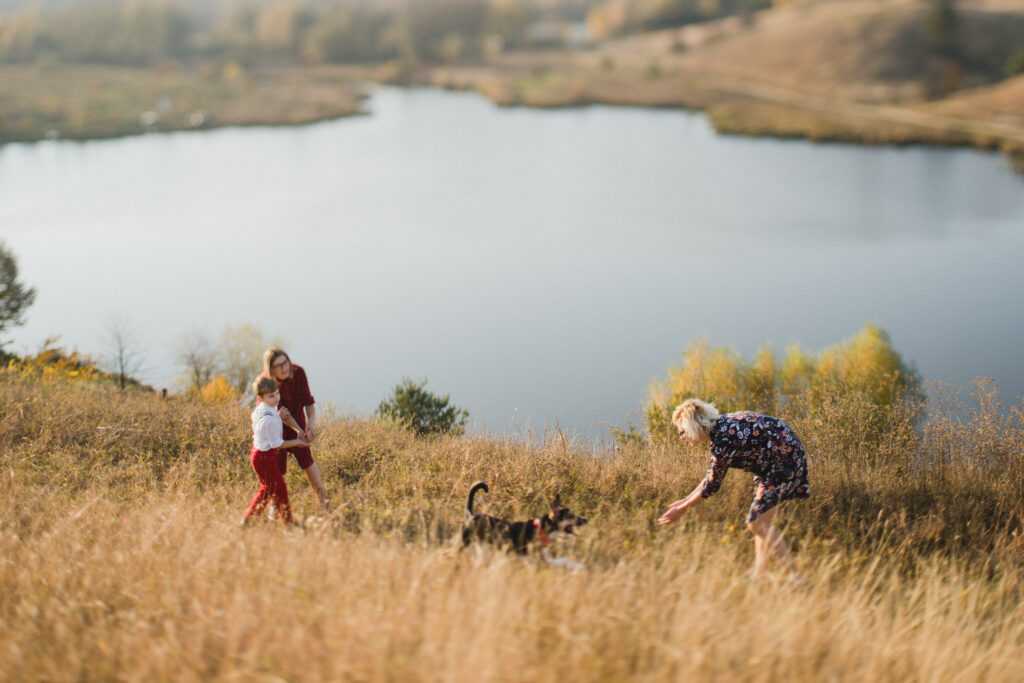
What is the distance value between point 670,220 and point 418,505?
26.2 meters

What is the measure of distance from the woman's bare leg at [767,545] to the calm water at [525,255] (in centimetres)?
681

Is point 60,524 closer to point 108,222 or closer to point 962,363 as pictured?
point 962,363

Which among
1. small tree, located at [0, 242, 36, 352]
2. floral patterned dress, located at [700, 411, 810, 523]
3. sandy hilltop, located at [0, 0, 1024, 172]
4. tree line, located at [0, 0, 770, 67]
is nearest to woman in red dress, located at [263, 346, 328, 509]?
floral patterned dress, located at [700, 411, 810, 523]

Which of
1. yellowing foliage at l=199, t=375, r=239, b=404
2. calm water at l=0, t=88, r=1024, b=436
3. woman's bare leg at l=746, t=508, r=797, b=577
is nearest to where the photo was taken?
woman's bare leg at l=746, t=508, r=797, b=577

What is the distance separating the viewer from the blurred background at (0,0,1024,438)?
2070 centimetres

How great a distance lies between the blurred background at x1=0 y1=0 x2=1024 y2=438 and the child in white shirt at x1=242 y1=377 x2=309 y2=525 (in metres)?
3.33

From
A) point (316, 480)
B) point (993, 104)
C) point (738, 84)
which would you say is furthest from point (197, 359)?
point (738, 84)

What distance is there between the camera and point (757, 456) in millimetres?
5395

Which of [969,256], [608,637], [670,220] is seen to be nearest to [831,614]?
[608,637]

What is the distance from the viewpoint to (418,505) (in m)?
6.51

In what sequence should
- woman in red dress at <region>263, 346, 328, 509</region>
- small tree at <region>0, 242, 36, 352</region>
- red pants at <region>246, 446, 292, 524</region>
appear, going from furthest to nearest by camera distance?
small tree at <region>0, 242, 36, 352</region>, woman in red dress at <region>263, 346, 328, 509</region>, red pants at <region>246, 446, 292, 524</region>

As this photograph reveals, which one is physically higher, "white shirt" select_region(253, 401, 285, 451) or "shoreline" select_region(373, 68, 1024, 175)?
"shoreline" select_region(373, 68, 1024, 175)

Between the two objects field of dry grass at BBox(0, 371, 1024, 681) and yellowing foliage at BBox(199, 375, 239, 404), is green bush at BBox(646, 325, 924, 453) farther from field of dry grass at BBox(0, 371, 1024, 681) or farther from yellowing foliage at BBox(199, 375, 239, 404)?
yellowing foliage at BBox(199, 375, 239, 404)

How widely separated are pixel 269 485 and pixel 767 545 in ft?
12.1
